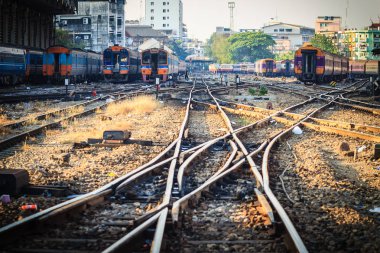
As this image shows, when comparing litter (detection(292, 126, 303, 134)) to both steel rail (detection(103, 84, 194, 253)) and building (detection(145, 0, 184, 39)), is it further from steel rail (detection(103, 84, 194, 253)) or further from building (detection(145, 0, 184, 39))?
building (detection(145, 0, 184, 39))

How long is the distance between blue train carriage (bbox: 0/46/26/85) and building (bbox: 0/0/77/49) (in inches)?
84.7

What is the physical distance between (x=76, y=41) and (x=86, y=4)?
6.27 metres

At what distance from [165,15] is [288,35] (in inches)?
1418

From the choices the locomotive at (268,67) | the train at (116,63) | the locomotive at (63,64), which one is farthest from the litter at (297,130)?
the locomotive at (268,67)

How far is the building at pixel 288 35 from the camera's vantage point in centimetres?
13912

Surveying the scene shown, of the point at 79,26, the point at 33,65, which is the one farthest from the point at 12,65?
the point at 79,26

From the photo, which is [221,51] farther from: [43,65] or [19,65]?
[19,65]

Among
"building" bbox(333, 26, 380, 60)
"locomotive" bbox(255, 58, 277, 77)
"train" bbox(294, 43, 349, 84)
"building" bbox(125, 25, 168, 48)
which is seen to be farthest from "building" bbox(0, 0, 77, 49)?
"building" bbox(333, 26, 380, 60)

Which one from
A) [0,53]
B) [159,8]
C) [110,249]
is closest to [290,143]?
[110,249]

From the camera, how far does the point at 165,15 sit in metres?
141

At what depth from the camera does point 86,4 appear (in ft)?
244

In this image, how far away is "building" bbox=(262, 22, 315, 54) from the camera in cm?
13912

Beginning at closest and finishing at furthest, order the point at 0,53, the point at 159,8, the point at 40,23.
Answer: the point at 0,53, the point at 40,23, the point at 159,8

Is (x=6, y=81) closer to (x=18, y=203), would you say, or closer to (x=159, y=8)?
(x=18, y=203)
